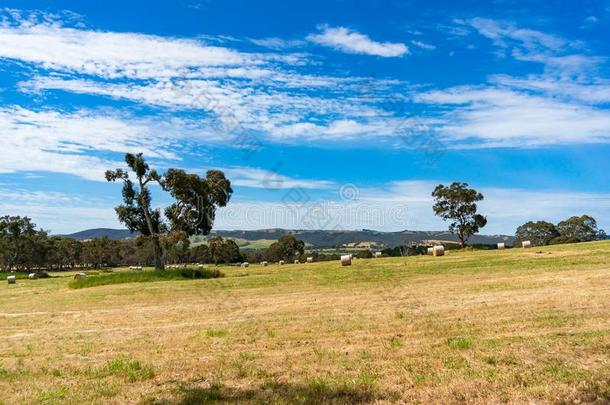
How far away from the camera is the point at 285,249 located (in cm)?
16138

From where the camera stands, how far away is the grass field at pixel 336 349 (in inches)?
372

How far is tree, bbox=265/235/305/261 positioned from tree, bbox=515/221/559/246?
200 feet

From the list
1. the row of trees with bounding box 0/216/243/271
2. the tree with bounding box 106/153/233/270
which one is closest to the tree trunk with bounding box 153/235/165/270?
the tree with bounding box 106/153/233/270

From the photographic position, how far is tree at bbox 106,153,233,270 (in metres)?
59.9

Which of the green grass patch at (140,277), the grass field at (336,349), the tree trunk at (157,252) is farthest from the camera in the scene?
the tree trunk at (157,252)

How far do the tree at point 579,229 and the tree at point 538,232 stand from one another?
111 inches

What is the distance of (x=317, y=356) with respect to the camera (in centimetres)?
1222

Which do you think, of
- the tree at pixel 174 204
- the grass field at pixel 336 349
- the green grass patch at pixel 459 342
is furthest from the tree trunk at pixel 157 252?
the green grass patch at pixel 459 342

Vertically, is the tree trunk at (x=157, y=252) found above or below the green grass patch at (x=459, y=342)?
above

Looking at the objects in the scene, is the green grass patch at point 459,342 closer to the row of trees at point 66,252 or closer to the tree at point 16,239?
the row of trees at point 66,252

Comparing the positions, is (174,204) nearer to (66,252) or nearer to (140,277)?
(140,277)

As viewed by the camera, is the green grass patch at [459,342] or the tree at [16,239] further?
the tree at [16,239]

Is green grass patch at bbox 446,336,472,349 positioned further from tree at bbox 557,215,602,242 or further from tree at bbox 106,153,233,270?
tree at bbox 557,215,602,242

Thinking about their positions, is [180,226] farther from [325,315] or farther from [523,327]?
[523,327]
